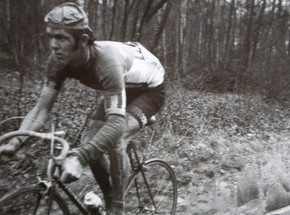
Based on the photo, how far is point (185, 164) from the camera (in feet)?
22.1

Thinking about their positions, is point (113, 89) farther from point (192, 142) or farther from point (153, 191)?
point (192, 142)

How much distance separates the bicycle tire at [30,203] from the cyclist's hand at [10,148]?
10.2 inches

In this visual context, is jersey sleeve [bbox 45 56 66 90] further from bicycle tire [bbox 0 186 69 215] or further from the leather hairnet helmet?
bicycle tire [bbox 0 186 69 215]

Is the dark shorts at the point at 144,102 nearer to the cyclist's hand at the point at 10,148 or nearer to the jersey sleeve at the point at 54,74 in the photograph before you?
the jersey sleeve at the point at 54,74

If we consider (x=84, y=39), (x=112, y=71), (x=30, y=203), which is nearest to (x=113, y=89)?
(x=112, y=71)

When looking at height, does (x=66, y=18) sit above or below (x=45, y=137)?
above

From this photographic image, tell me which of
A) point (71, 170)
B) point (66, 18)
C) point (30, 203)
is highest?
point (66, 18)

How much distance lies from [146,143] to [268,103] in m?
10.1

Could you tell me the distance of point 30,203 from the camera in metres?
3.05

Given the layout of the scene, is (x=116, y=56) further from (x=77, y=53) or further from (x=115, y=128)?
(x=115, y=128)

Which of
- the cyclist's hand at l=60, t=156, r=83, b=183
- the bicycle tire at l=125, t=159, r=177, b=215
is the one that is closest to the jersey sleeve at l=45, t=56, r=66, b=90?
the cyclist's hand at l=60, t=156, r=83, b=183

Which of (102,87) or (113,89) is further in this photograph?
(102,87)

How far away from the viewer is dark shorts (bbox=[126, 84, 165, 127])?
150 inches

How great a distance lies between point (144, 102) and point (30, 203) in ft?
4.56
